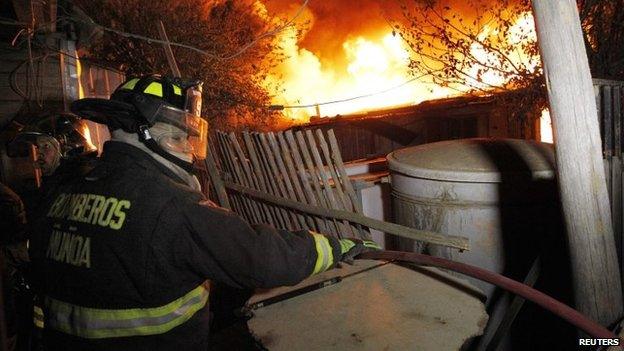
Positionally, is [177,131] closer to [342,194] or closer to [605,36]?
[342,194]

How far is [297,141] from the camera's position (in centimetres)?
420

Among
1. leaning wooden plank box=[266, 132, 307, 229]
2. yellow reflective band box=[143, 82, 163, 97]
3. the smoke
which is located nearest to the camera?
yellow reflective band box=[143, 82, 163, 97]

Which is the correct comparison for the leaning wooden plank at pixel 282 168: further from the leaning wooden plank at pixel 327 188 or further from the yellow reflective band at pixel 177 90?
the yellow reflective band at pixel 177 90

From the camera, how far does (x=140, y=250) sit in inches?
79.1

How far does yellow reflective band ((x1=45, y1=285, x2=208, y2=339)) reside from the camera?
207 cm

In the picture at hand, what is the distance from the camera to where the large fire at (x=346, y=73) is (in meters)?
22.4

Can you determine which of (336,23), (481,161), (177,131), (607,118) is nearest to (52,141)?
(177,131)

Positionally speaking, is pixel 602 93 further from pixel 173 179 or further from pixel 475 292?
pixel 173 179

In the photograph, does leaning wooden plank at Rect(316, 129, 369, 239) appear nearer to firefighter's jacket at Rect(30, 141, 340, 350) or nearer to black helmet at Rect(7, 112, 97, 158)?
firefighter's jacket at Rect(30, 141, 340, 350)

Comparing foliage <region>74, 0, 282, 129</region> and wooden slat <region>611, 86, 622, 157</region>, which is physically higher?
foliage <region>74, 0, 282, 129</region>

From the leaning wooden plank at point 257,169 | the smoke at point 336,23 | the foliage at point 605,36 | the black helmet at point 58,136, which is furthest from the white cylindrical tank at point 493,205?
the smoke at point 336,23

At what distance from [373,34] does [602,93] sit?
23.3 m

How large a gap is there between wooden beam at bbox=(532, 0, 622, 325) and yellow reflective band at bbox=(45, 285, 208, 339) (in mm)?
2389

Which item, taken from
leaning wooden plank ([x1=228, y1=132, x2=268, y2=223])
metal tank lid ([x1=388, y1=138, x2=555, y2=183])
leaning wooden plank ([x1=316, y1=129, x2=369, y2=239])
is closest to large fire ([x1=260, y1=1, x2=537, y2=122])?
leaning wooden plank ([x1=228, y1=132, x2=268, y2=223])
